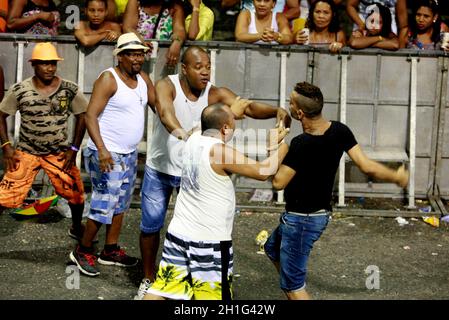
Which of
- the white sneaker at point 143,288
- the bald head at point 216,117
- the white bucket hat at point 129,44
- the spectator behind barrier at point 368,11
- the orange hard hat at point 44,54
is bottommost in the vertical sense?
the white sneaker at point 143,288

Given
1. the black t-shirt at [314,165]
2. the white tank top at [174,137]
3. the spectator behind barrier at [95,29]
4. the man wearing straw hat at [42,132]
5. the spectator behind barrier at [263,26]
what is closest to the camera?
the black t-shirt at [314,165]

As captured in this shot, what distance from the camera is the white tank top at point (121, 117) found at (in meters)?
7.29

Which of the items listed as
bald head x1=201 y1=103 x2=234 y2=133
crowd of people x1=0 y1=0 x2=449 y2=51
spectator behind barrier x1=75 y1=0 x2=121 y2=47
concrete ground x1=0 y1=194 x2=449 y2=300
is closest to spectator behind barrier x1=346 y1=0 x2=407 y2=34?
crowd of people x1=0 y1=0 x2=449 y2=51

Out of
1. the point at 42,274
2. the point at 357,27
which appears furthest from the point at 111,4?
A: the point at 42,274

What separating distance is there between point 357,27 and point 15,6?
13.5 ft

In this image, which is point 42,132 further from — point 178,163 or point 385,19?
point 385,19

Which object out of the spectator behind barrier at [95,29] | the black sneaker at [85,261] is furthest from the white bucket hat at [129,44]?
the spectator behind barrier at [95,29]

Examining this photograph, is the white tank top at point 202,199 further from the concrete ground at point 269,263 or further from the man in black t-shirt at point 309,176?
the concrete ground at point 269,263

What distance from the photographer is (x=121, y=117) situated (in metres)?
7.32

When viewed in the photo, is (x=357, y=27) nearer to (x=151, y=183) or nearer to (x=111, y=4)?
(x=111, y=4)

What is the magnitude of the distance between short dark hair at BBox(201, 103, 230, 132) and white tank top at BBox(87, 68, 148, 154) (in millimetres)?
1764

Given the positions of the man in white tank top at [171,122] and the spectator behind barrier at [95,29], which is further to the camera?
the spectator behind barrier at [95,29]

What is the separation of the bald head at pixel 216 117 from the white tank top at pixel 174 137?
1132mm

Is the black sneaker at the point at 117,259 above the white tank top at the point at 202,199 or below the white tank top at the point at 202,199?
below
